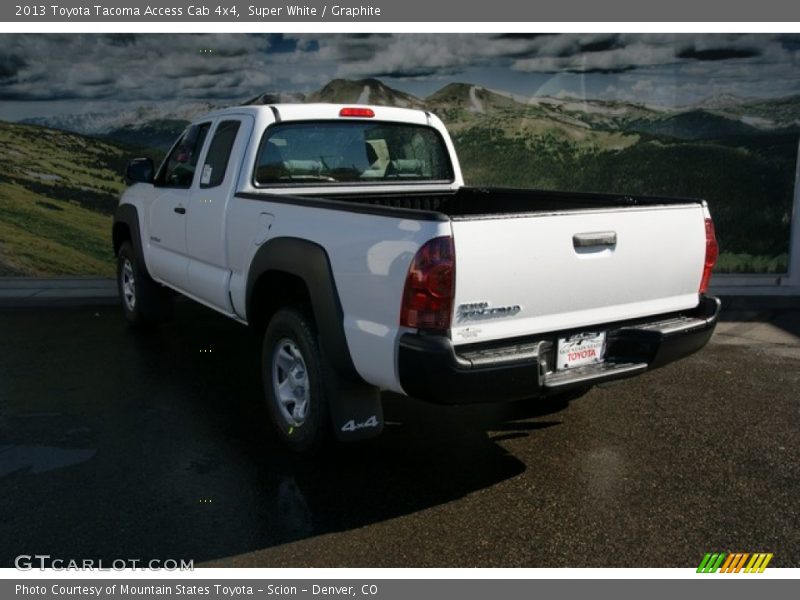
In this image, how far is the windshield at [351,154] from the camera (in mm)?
5441

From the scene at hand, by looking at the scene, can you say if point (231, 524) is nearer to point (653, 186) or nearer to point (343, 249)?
point (343, 249)

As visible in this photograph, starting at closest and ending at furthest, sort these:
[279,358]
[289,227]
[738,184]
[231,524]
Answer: [231,524], [289,227], [279,358], [738,184]

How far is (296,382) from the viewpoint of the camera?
179 inches

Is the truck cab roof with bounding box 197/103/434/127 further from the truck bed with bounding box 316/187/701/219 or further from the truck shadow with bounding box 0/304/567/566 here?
the truck shadow with bounding box 0/304/567/566

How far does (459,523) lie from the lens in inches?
147

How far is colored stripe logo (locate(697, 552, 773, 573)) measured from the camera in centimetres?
338

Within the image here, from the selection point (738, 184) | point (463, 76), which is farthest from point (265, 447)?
point (738, 184)

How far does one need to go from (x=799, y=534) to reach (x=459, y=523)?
1526mm

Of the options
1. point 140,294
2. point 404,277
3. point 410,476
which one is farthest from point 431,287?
point 140,294

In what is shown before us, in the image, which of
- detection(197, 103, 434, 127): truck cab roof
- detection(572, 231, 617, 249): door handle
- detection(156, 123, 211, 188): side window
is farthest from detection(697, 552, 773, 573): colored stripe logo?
detection(156, 123, 211, 188): side window

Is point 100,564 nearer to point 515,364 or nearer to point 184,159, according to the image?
point 515,364

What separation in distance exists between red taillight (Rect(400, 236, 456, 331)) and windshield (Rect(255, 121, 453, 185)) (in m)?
2.19

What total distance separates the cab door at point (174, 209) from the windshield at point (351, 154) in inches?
29.5

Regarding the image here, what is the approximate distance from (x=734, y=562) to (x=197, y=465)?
2744 mm
